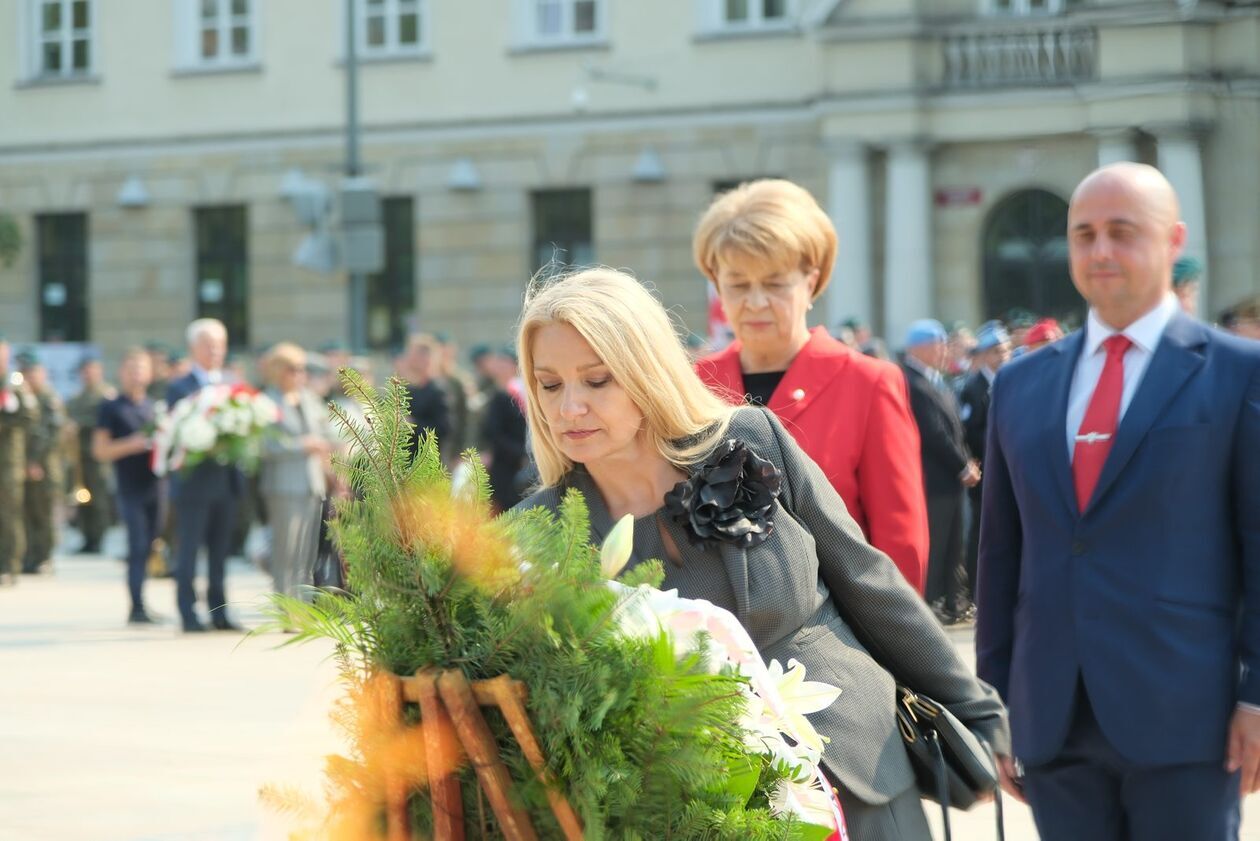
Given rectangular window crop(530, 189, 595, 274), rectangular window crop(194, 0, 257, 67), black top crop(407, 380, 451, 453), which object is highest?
rectangular window crop(194, 0, 257, 67)

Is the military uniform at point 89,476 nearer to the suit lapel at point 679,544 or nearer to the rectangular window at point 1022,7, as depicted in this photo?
the rectangular window at point 1022,7

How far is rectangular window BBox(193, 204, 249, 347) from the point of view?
1258 inches

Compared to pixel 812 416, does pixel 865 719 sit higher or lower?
lower

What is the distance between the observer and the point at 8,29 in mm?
32875

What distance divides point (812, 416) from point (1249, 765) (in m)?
1.79

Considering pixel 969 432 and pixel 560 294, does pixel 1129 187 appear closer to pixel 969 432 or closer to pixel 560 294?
pixel 560 294

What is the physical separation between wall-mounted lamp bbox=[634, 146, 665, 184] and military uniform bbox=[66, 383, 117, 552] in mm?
9380

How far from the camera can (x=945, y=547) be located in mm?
12430

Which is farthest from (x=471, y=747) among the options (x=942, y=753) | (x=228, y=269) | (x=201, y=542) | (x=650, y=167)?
(x=228, y=269)

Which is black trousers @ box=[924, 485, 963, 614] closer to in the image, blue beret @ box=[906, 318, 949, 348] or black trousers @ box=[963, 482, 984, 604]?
black trousers @ box=[963, 482, 984, 604]

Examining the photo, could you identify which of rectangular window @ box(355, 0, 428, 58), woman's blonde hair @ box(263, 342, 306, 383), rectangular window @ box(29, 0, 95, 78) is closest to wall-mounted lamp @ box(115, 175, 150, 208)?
rectangular window @ box(29, 0, 95, 78)

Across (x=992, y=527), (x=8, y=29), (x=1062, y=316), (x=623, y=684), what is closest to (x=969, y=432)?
(x=992, y=527)

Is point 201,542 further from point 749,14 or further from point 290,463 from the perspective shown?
point 749,14

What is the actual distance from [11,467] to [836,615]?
51.9 ft
